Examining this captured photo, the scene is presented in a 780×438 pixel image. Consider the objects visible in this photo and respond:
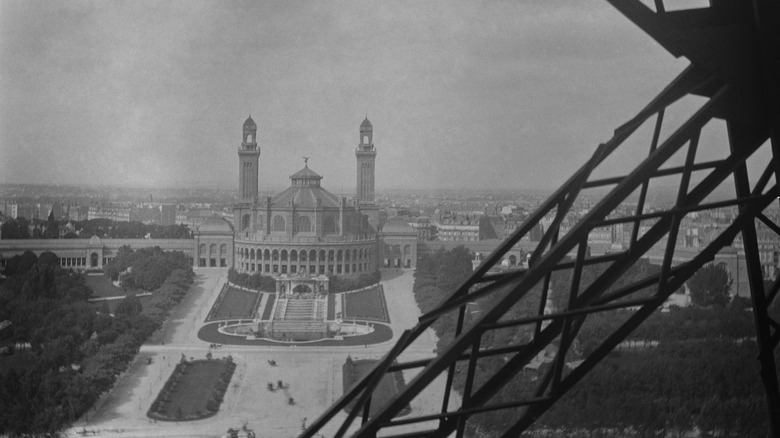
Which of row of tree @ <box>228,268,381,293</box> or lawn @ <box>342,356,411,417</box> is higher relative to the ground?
row of tree @ <box>228,268,381,293</box>

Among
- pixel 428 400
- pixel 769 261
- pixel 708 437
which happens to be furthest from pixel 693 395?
pixel 769 261

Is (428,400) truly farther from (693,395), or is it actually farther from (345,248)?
(345,248)

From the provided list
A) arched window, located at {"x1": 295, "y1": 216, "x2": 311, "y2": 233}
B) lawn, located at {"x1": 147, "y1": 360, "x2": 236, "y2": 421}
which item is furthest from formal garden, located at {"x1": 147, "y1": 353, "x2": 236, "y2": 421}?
arched window, located at {"x1": 295, "y1": 216, "x2": 311, "y2": 233}

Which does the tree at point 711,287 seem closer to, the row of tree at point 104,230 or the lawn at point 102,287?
the lawn at point 102,287

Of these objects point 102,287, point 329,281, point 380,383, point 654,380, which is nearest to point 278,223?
point 329,281

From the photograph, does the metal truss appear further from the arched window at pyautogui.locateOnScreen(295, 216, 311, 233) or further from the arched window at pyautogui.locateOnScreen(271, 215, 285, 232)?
the arched window at pyautogui.locateOnScreen(271, 215, 285, 232)

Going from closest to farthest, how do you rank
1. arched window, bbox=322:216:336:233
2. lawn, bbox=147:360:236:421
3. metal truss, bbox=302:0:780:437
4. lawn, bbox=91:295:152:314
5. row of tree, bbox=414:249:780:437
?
metal truss, bbox=302:0:780:437 → row of tree, bbox=414:249:780:437 → lawn, bbox=147:360:236:421 → lawn, bbox=91:295:152:314 → arched window, bbox=322:216:336:233
